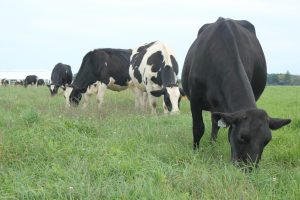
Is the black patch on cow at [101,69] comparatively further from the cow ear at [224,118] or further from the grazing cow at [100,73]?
the cow ear at [224,118]

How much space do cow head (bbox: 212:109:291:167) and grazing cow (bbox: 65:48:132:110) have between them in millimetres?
10411

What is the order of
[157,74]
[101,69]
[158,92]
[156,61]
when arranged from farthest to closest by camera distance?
[101,69] → [156,61] → [157,74] → [158,92]

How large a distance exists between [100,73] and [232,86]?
32.9 ft

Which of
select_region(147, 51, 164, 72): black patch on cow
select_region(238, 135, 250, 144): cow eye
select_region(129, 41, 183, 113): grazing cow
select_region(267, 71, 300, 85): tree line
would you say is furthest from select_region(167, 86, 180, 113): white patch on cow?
select_region(267, 71, 300, 85): tree line

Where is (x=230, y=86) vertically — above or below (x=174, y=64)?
below

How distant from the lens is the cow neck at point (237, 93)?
4.92 meters

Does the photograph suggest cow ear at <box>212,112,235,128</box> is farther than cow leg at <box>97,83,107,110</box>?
No

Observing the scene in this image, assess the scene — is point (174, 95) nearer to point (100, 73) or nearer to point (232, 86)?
point (100, 73)

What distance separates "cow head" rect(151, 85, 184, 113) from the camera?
10.7m

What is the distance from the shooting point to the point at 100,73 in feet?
48.6

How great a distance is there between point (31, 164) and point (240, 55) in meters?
3.11

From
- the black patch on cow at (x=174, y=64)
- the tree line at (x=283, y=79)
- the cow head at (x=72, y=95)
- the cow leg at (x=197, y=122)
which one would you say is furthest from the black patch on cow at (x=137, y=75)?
the tree line at (x=283, y=79)

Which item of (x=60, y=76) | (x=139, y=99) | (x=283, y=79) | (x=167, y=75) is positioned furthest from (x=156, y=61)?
(x=283, y=79)

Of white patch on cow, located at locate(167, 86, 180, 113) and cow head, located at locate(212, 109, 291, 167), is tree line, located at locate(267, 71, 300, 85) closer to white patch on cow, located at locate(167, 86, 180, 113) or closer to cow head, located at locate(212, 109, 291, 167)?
white patch on cow, located at locate(167, 86, 180, 113)
